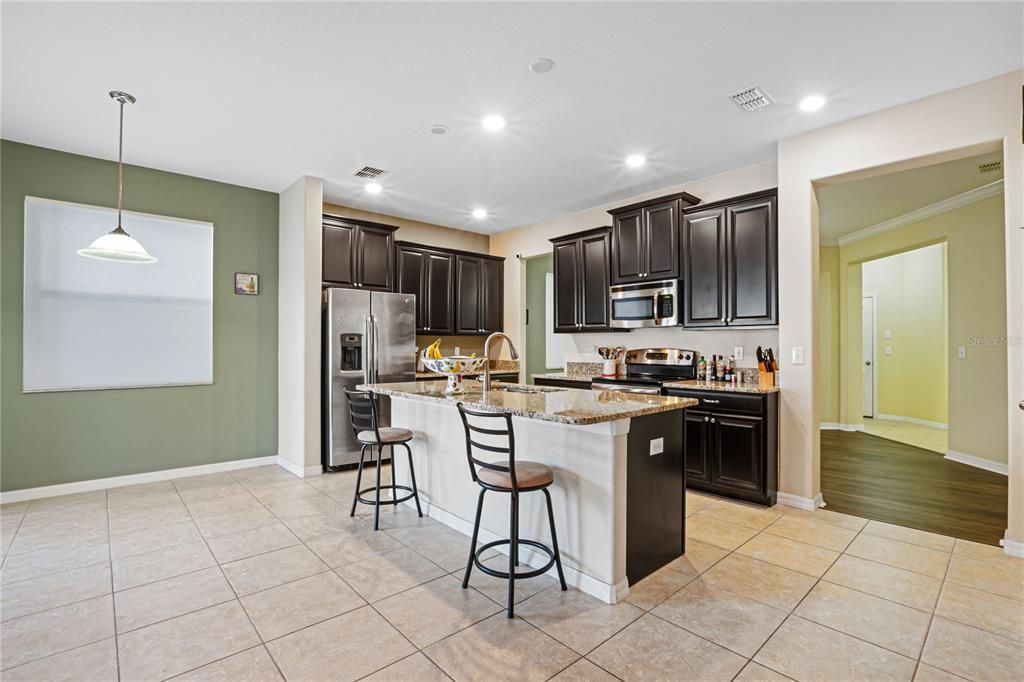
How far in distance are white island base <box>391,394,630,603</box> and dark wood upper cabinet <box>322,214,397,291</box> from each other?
256 centimetres

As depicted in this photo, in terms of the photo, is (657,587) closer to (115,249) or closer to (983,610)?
(983,610)

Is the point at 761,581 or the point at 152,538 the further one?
the point at 152,538

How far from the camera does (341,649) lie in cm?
199

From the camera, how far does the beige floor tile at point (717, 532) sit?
3.04 meters

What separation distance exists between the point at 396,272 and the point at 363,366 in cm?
130

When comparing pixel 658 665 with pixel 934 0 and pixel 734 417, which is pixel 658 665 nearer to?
pixel 734 417

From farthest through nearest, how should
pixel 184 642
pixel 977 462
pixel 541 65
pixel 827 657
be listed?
pixel 977 462 < pixel 541 65 < pixel 184 642 < pixel 827 657

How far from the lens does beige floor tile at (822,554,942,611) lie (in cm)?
236

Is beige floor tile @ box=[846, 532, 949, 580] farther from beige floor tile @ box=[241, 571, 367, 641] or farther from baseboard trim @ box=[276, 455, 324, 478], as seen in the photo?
baseboard trim @ box=[276, 455, 324, 478]

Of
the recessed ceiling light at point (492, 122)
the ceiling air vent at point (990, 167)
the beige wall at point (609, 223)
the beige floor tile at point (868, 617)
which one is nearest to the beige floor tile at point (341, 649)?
the beige floor tile at point (868, 617)

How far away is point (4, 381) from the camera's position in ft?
12.5

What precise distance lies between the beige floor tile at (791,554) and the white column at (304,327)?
377 cm

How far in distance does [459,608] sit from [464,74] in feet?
9.55

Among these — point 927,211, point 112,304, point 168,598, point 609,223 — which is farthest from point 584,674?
point 927,211
